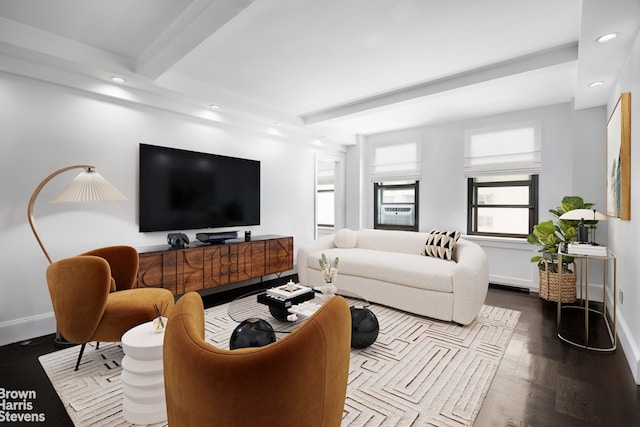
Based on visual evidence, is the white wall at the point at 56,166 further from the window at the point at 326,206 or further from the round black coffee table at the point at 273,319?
the window at the point at 326,206

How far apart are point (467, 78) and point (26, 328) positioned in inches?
194

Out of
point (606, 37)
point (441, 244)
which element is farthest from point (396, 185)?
point (606, 37)

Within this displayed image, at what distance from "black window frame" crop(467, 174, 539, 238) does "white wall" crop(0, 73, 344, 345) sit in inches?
163

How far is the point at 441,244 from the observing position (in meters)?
3.91

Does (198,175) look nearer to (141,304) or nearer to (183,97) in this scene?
(183,97)

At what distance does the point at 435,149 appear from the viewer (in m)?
5.30

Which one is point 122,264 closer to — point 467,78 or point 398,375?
point 398,375

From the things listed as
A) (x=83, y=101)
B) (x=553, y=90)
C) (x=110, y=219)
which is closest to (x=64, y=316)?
(x=110, y=219)

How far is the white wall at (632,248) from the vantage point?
223 cm

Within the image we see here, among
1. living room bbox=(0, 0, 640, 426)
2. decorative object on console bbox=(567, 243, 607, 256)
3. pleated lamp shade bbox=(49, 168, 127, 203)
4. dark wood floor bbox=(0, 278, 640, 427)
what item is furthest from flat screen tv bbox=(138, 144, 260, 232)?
decorative object on console bbox=(567, 243, 607, 256)

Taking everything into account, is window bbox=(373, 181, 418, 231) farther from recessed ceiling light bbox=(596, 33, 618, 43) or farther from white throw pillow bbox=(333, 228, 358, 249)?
recessed ceiling light bbox=(596, 33, 618, 43)

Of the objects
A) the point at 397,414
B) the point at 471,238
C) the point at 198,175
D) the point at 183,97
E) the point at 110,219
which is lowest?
the point at 397,414

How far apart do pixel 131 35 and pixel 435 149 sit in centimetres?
445

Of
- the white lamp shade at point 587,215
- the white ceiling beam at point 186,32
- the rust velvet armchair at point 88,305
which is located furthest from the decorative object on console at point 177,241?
the white lamp shade at point 587,215
